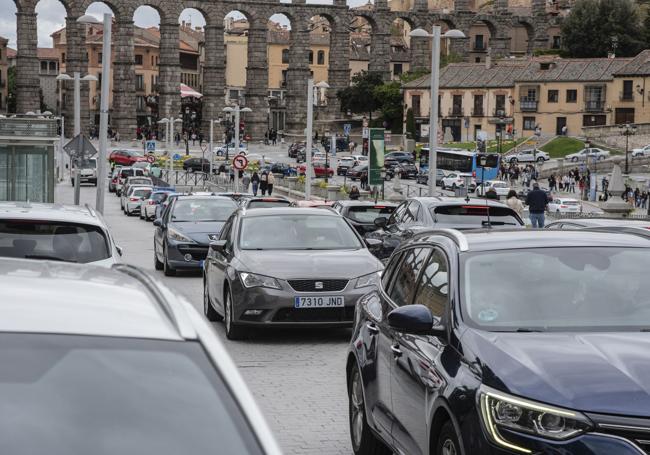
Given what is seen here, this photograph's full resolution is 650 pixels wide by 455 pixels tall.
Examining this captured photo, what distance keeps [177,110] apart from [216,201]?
9413 cm

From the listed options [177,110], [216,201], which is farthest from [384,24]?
[216,201]

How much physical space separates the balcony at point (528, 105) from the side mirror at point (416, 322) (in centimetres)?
10207

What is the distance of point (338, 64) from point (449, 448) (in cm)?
11965

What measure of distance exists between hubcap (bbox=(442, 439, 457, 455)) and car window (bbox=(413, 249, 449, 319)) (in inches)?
32.7

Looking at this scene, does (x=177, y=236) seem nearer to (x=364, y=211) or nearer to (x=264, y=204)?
(x=364, y=211)

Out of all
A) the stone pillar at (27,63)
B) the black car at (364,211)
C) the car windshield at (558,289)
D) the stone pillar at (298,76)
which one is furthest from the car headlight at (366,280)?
the stone pillar at (298,76)

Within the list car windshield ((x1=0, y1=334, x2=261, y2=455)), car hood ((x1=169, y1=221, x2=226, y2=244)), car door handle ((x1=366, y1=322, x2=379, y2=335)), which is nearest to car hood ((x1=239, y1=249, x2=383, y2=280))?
car door handle ((x1=366, y1=322, x2=379, y2=335))

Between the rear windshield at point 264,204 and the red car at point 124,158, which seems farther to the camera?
the red car at point 124,158

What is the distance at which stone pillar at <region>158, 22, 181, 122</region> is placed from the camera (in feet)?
381

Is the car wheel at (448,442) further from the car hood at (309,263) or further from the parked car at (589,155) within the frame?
the parked car at (589,155)

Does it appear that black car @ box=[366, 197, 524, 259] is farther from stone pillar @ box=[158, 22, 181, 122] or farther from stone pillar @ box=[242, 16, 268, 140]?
stone pillar @ box=[242, 16, 268, 140]

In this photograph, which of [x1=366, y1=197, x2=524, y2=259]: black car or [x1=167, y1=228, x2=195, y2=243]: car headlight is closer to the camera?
[x1=366, y1=197, x2=524, y2=259]: black car

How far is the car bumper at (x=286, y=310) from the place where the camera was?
41.8 feet

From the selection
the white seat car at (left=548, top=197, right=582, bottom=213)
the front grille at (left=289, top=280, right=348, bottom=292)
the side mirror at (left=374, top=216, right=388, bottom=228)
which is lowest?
the white seat car at (left=548, top=197, right=582, bottom=213)
